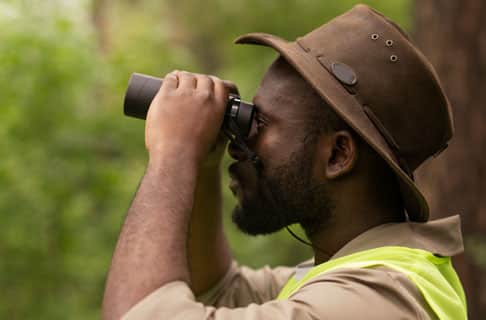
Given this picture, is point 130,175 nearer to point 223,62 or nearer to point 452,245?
point 452,245

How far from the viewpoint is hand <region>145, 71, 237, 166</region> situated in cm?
216

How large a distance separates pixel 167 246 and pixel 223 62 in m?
13.2

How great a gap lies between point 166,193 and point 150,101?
47 cm

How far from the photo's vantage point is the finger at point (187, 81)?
2.28 m

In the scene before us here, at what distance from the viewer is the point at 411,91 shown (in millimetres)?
2418

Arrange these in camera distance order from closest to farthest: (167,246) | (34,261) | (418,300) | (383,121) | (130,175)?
(167,246), (418,300), (383,121), (34,261), (130,175)

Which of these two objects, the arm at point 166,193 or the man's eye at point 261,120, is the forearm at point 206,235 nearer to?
the man's eye at point 261,120

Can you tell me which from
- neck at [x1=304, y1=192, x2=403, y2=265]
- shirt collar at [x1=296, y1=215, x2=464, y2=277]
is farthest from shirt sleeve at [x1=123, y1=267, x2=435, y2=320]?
neck at [x1=304, y1=192, x2=403, y2=265]

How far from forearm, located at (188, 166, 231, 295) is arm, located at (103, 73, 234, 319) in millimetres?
614

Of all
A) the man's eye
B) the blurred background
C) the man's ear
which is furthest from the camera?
the blurred background

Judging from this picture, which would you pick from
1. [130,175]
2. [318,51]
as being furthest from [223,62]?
[318,51]

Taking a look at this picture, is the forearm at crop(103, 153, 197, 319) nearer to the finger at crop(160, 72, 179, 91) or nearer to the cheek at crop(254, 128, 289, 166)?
the finger at crop(160, 72, 179, 91)

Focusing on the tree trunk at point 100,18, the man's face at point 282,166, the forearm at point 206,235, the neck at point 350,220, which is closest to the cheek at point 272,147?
the man's face at point 282,166

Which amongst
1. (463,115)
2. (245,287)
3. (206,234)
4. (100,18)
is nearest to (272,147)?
(206,234)
